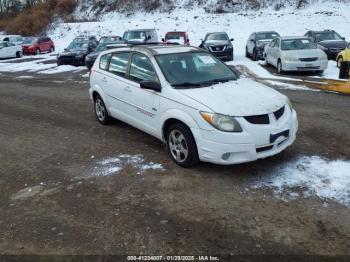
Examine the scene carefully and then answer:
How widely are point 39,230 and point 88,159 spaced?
216 cm

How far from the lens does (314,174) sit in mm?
5328

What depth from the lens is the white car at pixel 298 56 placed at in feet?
50.3

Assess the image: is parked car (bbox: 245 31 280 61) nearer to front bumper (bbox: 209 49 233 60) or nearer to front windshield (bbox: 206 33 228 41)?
front bumper (bbox: 209 49 233 60)

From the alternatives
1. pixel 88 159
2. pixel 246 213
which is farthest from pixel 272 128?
pixel 88 159

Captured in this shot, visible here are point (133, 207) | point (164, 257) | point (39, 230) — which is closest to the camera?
point (164, 257)

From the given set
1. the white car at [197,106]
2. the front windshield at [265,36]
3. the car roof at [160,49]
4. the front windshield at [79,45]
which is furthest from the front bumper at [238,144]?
the front windshield at [79,45]

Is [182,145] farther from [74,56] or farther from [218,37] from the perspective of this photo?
[218,37]

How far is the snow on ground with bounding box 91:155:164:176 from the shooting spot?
5.74 metres

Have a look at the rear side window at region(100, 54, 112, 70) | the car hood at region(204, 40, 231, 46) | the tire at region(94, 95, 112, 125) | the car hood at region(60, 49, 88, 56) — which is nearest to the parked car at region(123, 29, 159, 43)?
the car hood at region(60, 49, 88, 56)

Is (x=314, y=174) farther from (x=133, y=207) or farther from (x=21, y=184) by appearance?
(x=21, y=184)

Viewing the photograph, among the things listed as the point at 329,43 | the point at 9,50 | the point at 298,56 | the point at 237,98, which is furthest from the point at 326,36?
the point at 9,50

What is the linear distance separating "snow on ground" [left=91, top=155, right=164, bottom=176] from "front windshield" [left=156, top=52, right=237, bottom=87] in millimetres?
1257

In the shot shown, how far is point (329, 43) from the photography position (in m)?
20.1

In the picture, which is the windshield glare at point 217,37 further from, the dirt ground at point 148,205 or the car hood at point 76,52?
the dirt ground at point 148,205
